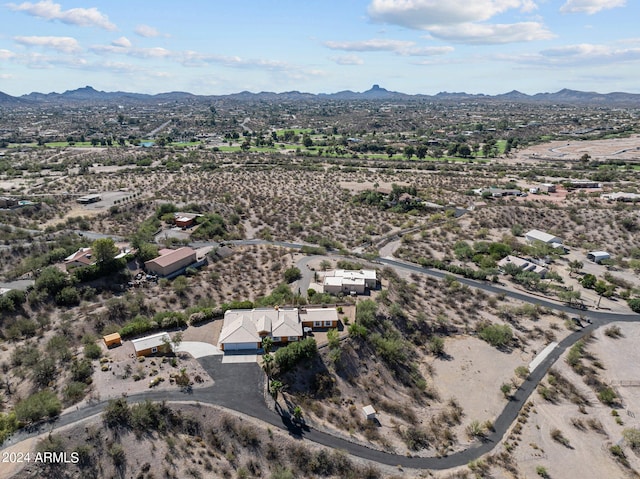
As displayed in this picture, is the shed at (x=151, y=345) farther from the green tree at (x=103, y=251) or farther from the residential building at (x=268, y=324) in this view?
the green tree at (x=103, y=251)

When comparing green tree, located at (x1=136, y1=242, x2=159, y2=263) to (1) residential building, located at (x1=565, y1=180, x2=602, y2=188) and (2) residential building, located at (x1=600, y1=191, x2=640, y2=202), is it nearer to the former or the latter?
(2) residential building, located at (x1=600, y1=191, x2=640, y2=202)

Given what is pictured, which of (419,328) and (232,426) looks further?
(419,328)

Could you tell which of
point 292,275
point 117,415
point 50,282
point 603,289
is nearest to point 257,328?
point 117,415

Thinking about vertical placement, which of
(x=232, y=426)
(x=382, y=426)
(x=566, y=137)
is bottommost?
(x=382, y=426)

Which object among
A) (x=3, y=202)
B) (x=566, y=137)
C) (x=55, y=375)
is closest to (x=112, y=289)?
(x=55, y=375)

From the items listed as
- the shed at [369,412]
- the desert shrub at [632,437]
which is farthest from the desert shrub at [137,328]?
the desert shrub at [632,437]

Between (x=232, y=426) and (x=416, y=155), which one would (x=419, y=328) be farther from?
(x=416, y=155)

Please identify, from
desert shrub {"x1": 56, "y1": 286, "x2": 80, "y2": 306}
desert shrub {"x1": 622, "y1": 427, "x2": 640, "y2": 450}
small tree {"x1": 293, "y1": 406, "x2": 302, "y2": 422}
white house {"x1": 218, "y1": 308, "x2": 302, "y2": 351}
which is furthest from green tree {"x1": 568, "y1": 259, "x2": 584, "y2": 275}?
desert shrub {"x1": 56, "y1": 286, "x2": 80, "y2": 306}
